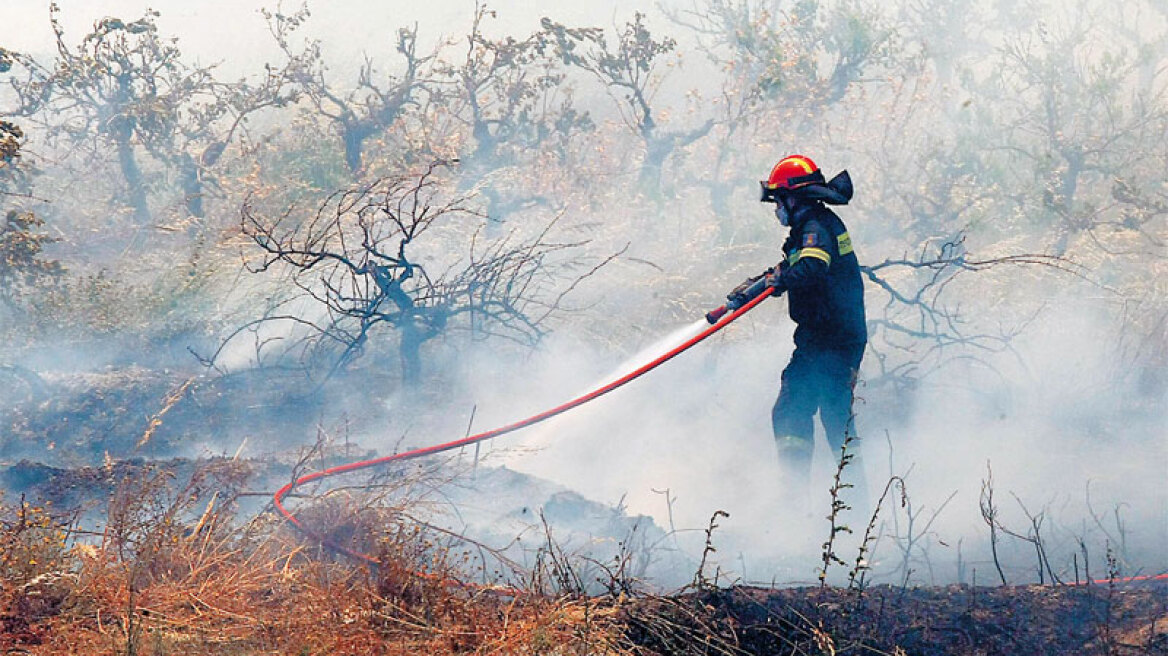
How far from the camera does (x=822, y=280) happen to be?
213 inches

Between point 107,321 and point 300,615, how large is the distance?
18.5 feet

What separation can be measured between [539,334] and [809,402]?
284 centimetres

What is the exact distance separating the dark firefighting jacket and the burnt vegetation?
0.68 metres

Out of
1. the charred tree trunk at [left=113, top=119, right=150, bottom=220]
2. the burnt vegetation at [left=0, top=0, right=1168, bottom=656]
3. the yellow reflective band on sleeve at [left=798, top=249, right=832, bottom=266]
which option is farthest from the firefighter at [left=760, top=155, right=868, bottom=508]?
the charred tree trunk at [left=113, top=119, right=150, bottom=220]

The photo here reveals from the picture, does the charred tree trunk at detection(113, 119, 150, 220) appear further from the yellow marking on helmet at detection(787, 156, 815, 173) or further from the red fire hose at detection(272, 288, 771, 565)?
the yellow marking on helmet at detection(787, 156, 815, 173)

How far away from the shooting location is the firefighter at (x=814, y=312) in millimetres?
5277

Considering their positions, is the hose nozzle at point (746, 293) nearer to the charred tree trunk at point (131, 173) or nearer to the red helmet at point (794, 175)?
the red helmet at point (794, 175)

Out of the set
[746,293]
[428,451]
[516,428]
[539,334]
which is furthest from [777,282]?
[539,334]

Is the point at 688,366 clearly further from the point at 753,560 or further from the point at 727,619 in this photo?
the point at 727,619

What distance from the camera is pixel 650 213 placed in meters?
10.8

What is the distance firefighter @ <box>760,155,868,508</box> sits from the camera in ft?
17.3

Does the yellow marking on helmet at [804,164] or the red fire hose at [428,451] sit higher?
the yellow marking on helmet at [804,164]

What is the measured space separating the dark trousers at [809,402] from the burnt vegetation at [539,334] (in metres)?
0.22

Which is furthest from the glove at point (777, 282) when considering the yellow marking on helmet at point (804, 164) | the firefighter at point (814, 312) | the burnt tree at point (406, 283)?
the burnt tree at point (406, 283)
